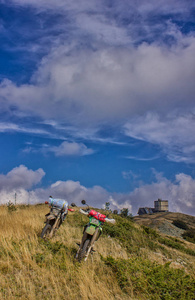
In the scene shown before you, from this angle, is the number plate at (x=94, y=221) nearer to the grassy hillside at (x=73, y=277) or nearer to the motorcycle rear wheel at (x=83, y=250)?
the motorcycle rear wheel at (x=83, y=250)

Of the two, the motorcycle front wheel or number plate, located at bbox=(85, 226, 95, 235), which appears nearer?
number plate, located at bbox=(85, 226, 95, 235)

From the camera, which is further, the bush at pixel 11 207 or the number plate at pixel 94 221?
the bush at pixel 11 207

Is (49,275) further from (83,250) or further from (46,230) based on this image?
(46,230)

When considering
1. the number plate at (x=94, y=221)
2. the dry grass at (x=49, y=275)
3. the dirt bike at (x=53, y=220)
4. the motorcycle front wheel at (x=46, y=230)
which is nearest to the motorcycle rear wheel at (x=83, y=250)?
the dry grass at (x=49, y=275)

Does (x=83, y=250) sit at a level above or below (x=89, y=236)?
below

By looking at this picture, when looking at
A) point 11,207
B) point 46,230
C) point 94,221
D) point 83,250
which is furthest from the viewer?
point 11,207

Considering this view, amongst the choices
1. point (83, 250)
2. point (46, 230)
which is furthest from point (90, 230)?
point (46, 230)

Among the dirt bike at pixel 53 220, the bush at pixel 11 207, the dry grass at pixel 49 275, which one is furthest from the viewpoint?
the bush at pixel 11 207

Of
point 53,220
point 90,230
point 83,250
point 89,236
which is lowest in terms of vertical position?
point 83,250

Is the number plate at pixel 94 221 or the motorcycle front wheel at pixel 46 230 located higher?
the number plate at pixel 94 221

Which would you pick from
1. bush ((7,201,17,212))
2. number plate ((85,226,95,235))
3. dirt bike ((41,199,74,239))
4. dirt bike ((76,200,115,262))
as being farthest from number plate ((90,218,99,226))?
bush ((7,201,17,212))

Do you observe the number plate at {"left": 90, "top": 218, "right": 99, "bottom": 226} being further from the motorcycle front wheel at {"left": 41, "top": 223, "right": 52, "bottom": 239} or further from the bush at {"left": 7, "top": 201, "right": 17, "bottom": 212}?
the bush at {"left": 7, "top": 201, "right": 17, "bottom": 212}

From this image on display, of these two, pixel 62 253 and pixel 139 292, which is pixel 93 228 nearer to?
pixel 62 253

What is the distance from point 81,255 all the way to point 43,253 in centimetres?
113
